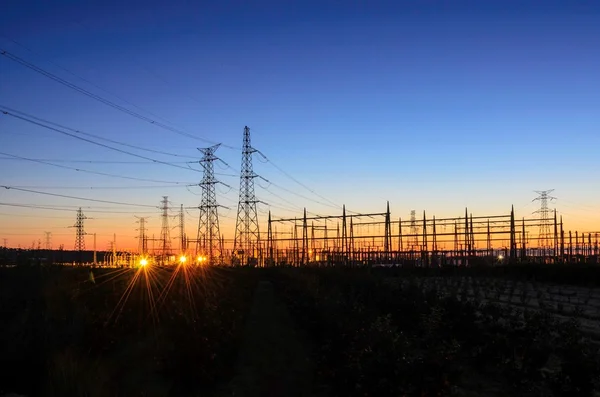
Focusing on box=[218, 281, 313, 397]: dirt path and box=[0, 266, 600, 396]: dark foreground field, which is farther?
box=[218, 281, 313, 397]: dirt path

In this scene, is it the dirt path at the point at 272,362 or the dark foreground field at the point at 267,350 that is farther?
the dirt path at the point at 272,362

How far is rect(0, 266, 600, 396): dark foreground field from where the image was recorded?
8.05 m

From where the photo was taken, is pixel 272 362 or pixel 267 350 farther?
pixel 267 350

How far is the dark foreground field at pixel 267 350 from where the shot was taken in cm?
805

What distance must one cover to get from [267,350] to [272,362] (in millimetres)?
1177

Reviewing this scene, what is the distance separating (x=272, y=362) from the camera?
11.7 meters

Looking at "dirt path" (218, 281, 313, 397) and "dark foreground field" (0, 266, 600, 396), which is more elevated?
"dark foreground field" (0, 266, 600, 396)

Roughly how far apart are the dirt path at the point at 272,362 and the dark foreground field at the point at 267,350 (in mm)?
37

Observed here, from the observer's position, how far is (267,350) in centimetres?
1291

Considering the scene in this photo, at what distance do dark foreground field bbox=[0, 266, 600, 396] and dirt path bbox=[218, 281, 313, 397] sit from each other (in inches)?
1.5

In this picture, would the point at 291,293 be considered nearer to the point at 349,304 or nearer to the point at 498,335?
the point at 349,304

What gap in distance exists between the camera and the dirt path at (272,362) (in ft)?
31.7

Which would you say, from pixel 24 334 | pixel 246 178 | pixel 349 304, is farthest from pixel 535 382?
pixel 246 178

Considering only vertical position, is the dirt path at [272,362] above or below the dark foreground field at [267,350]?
below
